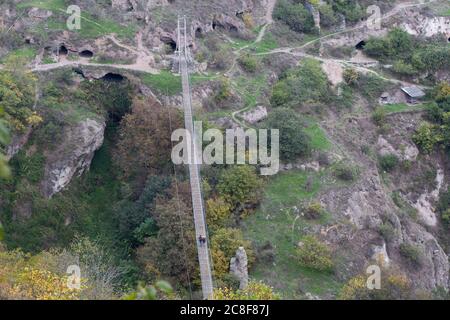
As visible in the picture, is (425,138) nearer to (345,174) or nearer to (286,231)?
(345,174)

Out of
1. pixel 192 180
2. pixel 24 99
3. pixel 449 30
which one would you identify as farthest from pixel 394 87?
pixel 24 99

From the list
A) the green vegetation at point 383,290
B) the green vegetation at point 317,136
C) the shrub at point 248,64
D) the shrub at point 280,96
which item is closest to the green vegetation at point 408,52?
the shrub at point 280,96

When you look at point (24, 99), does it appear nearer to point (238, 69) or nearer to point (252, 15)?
point (238, 69)

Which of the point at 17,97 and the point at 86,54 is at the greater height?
the point at 86,54

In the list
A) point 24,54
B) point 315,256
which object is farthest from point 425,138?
point 24,54

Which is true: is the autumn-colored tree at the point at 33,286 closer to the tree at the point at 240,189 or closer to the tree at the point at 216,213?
the tree at the point at 216,213

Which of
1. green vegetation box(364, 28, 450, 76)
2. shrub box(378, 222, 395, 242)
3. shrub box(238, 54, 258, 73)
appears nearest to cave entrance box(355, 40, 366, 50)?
green vegetation box(364, 28, 450, 76)

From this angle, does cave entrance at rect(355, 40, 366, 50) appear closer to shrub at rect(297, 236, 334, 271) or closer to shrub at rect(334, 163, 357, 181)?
shrub at rect(334, 163, 357, 181)
